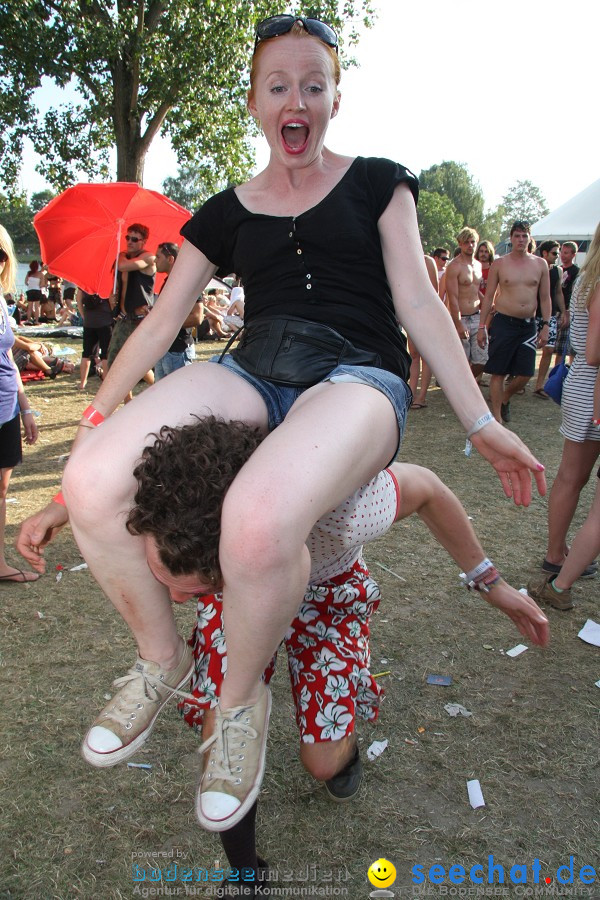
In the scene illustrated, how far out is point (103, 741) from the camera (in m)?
1.78

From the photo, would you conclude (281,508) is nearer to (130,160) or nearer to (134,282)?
(134,282)

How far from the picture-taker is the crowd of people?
61.7 inches

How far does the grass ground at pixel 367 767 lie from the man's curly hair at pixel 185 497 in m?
1.25

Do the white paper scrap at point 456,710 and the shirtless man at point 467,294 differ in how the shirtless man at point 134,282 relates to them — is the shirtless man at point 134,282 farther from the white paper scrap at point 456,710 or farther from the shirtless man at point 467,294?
the white paper scrap at point 456,710

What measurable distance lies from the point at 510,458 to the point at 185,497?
3.03 feet

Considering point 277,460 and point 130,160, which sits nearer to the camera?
point 277,460

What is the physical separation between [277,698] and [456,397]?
1.85 metres

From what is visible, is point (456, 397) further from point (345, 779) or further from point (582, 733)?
point (582, 733)

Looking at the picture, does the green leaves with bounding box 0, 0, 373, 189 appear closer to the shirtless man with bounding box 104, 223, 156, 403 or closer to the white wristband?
the shirtless man with bounding box 104, 223, 156, 403

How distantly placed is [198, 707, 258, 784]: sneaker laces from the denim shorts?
2.80ft

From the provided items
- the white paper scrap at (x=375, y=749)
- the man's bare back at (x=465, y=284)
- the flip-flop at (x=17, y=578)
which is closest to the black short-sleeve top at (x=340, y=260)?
the white paper scrap at (x=375, y=749)

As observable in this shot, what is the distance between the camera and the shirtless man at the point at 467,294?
9.05 metres

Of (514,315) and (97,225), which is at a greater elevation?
(97,225)

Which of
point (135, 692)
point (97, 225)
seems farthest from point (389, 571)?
point (97, 225)
